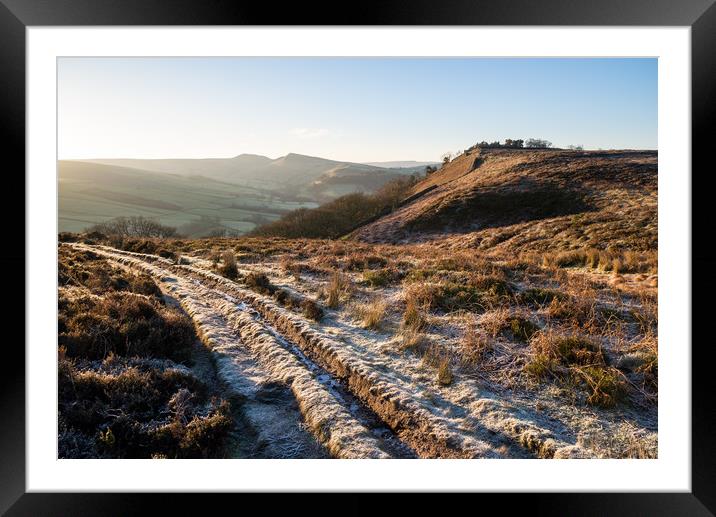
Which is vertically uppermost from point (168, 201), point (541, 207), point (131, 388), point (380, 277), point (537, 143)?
point (537, 143)

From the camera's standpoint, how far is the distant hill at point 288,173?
51844 millimetres

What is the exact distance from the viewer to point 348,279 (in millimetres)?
11039

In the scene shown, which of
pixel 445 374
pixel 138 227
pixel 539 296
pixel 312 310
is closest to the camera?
pixel 445 374

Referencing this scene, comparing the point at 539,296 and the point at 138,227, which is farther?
the point at 138,227

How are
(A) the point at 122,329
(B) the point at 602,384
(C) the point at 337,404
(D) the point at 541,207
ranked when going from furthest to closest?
(D) the point at 541,207, (A) the point at 122,329, (B) the point at 602,384, (C) the point at 337,404

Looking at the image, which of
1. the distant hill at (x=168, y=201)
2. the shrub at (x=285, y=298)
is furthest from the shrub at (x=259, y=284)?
the distant hill at (x=168, y=201)

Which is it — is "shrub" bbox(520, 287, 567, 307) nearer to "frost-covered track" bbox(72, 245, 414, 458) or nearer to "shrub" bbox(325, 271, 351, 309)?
"shrub" bbox(325, 271, 351, 309)

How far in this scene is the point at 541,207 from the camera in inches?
→ 1054

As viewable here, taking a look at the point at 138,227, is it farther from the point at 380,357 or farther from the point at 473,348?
the point at 473,348

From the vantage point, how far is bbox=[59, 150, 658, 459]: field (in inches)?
184
